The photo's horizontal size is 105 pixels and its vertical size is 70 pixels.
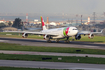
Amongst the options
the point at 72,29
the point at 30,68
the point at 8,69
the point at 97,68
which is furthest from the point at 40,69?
the point at 72,29

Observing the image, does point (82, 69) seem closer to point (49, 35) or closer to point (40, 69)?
point (40, 69)

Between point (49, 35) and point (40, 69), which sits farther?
point (49, 35)

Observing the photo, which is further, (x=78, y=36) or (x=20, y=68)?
(x=78, y=36)

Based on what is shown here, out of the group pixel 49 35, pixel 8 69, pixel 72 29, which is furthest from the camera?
pixel 49 35

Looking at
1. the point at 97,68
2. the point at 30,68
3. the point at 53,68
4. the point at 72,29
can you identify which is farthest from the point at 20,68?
the point at 72,29

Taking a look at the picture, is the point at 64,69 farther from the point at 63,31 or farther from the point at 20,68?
the point at 63,31

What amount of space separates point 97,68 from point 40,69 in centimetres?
669

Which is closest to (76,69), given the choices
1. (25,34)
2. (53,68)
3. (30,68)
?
(53,68)

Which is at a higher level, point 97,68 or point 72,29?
point 72,29

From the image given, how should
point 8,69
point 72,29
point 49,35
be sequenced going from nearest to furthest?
point 8,69 → point 72,29 → point 49,35

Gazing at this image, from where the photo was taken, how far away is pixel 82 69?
24.1m

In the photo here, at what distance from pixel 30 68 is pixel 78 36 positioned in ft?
165

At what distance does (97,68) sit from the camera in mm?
25125

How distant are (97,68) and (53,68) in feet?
16.8
